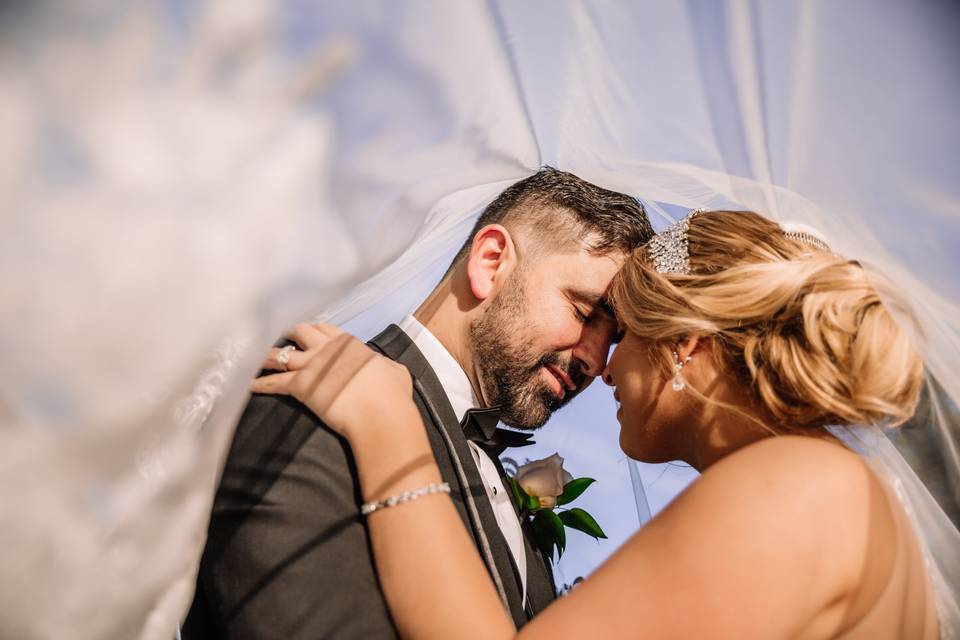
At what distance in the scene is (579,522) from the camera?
3.04 m

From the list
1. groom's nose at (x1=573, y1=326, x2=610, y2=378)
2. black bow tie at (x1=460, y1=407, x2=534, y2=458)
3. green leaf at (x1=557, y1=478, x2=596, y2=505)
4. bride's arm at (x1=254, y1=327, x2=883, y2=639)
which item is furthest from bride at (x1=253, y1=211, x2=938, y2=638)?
green leaf at (x1=557, y1=478, x2=596, y2=505)

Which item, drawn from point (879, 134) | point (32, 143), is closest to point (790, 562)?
point (879, 134)

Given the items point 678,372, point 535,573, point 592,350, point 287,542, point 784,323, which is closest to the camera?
point 287,542

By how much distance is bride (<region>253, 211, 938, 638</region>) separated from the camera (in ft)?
4.69

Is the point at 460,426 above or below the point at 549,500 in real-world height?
above

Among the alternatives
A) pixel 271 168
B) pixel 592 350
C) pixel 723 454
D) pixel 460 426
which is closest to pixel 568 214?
pixel 592 350

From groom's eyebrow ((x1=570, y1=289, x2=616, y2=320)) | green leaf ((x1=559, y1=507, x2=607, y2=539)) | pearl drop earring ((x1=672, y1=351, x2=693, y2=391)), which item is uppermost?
groom's eyebrow ((x1=570, y1=289, x2=616, y2=320))

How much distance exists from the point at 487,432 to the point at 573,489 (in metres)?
0.80

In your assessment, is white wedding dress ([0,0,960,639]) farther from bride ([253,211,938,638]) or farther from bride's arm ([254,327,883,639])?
bride's arm ([254,327,883,639])

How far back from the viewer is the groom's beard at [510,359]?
2508 mm

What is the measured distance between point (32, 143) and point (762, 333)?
1.70 m

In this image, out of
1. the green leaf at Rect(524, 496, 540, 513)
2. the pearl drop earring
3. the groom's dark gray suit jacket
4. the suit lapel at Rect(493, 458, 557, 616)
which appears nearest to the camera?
the groom's dark gray suit jacket

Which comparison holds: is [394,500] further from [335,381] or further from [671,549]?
[671,549]

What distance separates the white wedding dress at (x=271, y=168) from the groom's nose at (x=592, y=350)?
2.78 ft
